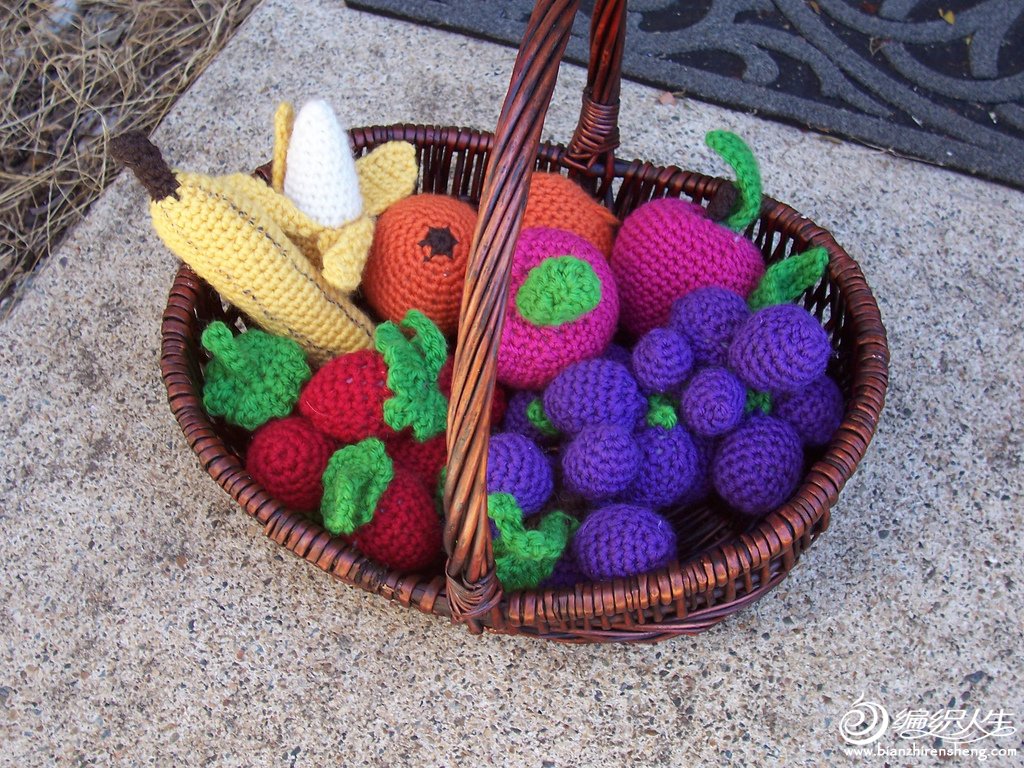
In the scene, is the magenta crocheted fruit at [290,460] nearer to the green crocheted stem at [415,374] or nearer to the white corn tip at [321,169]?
the green crocheted stem at [415,374]

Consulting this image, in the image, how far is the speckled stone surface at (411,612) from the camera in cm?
86

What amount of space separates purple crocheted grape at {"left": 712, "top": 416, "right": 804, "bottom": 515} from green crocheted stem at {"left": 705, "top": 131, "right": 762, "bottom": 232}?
23 cm

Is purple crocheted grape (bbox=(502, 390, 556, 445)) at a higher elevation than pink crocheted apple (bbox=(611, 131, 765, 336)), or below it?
below

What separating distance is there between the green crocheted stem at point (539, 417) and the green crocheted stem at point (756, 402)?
18 cm

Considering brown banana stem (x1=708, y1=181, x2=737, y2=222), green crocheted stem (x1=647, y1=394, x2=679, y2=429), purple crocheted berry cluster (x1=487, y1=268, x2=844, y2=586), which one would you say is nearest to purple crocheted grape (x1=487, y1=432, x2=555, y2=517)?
purple crocheted berry cluster (x1=487, y1=268, x2=844, y2=586)

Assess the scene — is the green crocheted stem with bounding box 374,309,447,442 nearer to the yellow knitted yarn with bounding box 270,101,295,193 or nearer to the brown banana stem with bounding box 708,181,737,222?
the yellow knitted yarn with bounding box 270,101,295,193

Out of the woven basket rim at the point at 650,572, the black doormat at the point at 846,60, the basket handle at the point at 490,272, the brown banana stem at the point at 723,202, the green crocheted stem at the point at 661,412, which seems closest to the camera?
the basket handle at the point at 490,272

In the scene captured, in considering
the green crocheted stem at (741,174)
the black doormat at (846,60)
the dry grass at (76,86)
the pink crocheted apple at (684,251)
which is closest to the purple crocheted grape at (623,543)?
the pink crocheted apple at (684,251)

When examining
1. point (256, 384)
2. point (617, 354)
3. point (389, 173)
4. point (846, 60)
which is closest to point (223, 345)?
point (256, 384)

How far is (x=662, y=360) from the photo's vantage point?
2.75ft

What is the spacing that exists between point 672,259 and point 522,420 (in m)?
0.22

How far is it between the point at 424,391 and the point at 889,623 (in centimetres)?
52

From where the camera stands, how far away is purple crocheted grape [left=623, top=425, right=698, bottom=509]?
83 centimetres

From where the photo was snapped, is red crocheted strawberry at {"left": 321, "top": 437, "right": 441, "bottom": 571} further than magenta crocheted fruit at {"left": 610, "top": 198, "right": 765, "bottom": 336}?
No
